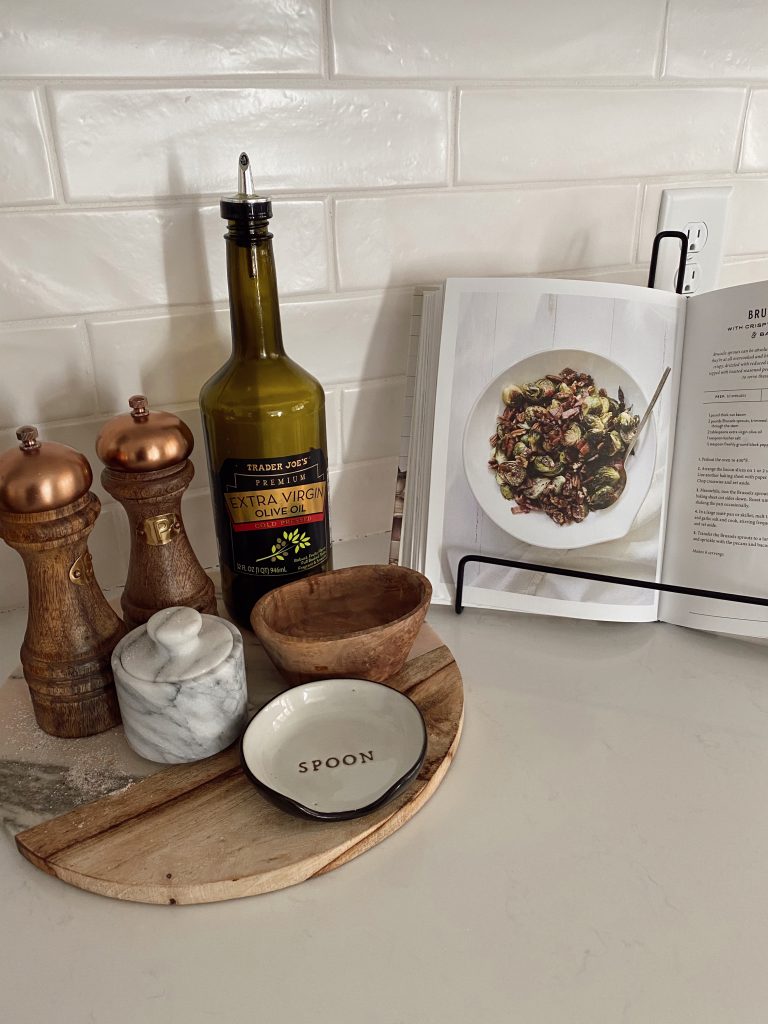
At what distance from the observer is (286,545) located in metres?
0.65

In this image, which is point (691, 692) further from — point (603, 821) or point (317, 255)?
point (317, 255)

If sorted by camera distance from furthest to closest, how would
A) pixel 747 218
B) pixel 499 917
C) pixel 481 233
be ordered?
pixel 747 218, pixel 481 233, pixel 499 917

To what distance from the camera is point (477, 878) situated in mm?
465

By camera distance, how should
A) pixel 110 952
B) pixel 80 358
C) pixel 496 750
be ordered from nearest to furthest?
1. pixel 110 952
2. pixel 496 750
3. pixel 80 358

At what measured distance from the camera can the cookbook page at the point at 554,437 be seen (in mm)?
683

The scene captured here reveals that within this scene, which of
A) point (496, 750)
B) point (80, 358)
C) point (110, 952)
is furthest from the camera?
point (80, 358)

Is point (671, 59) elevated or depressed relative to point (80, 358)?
elevated

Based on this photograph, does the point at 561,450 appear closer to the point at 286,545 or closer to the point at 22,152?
the point at 286,545

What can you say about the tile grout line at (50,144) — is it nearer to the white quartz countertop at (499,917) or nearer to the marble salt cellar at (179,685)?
the marble salt cellar at (179,685)

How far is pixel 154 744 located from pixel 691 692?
0.41m

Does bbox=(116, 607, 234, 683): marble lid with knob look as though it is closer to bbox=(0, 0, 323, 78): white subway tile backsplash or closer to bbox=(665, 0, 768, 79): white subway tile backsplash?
bbox=(0, 0, 323, 78): white subway tile backsplash

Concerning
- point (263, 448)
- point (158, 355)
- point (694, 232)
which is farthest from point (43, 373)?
point (694, 232)

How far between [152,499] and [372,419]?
30cm

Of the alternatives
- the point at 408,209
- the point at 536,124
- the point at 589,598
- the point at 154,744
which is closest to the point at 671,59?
the point at 536,124
